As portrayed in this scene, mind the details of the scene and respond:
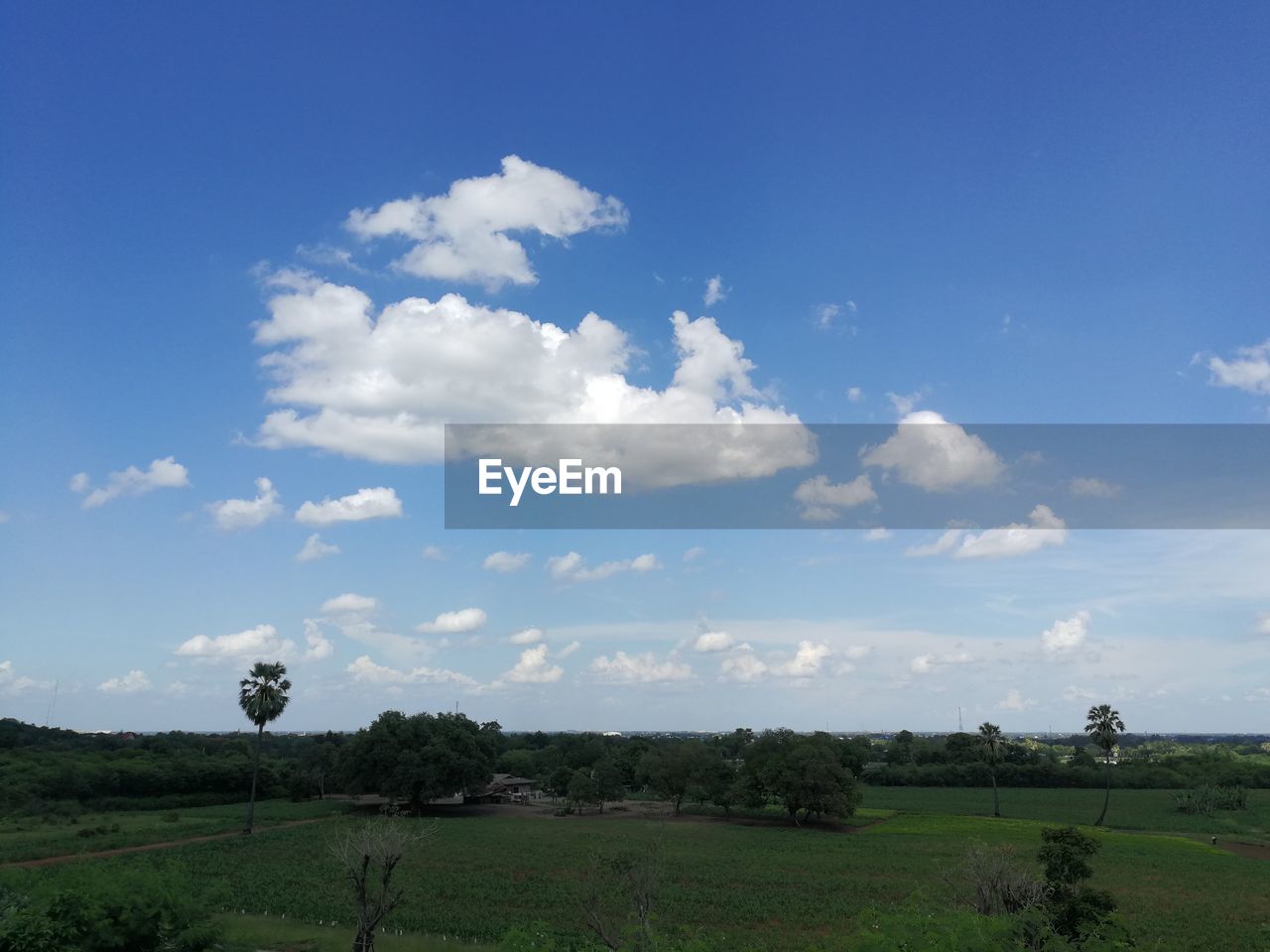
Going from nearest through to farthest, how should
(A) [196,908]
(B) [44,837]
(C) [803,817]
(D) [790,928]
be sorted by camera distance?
(A) [196,908], (D) [790,928], (B) [44,837], (C) [803,817]

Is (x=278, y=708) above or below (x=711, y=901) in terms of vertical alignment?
above

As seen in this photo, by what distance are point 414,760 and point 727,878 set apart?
34619 millimetres

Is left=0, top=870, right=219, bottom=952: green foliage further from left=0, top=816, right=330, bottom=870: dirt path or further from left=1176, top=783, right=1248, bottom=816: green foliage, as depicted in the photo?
left=1176, top=783, right=1248, bottom=816: green foliage

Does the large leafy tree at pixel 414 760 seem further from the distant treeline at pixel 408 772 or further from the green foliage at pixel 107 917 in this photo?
the green foliage at pixel 107 917

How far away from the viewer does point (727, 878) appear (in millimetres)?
39531

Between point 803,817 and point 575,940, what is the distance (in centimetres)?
4943

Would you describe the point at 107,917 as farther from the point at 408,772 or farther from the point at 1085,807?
the point at 1085,807

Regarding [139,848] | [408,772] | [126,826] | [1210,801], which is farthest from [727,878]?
[1210,801]

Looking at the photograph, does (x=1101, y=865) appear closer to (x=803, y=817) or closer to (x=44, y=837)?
(x=803, y=817)

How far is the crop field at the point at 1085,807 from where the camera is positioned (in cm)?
6915

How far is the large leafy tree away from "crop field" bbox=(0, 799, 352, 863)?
17.5ft

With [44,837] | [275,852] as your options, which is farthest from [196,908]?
[44,837]

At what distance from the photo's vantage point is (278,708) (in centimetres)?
5872

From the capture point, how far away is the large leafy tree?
65.6m
